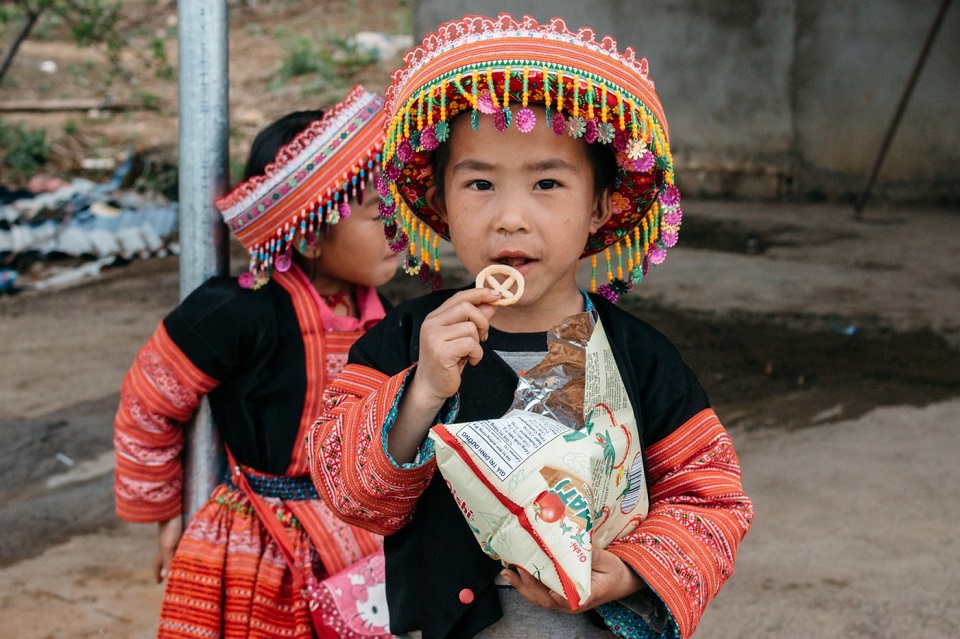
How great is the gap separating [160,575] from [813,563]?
6.61 feet

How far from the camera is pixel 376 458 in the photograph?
168cm

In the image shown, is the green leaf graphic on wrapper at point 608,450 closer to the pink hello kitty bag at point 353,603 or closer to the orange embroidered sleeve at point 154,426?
the pink hello kitty bag at point 353,603

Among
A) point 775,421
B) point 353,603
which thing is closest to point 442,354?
point 353,603

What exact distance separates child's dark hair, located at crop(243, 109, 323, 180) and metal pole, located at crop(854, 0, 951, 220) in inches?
259

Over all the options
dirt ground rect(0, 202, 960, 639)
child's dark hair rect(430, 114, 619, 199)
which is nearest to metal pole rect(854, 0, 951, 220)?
dirt ground rect(0, 202, 960, 639)

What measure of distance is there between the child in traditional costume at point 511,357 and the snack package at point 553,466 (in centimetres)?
9

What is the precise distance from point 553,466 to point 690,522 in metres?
0.35

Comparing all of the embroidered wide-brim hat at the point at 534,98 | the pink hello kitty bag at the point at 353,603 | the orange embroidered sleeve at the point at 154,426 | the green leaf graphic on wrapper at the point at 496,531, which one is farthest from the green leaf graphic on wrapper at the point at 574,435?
the orange embroidered sleeve at the point at 154,426

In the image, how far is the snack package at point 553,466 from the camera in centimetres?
148

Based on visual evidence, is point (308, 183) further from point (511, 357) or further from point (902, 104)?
point (902, 104)

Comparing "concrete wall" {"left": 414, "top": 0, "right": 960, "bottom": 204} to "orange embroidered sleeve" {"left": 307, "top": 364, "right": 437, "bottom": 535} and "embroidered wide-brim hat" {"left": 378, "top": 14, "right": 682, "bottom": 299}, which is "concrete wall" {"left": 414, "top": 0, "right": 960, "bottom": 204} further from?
"orange embroidered sleeve" {"left": 307, "top": 364, "right": 437, "bottom": 535}

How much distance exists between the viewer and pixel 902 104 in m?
8.47

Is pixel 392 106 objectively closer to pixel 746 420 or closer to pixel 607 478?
pixel 607 478

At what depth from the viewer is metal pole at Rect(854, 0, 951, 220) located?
8047 millimetres
